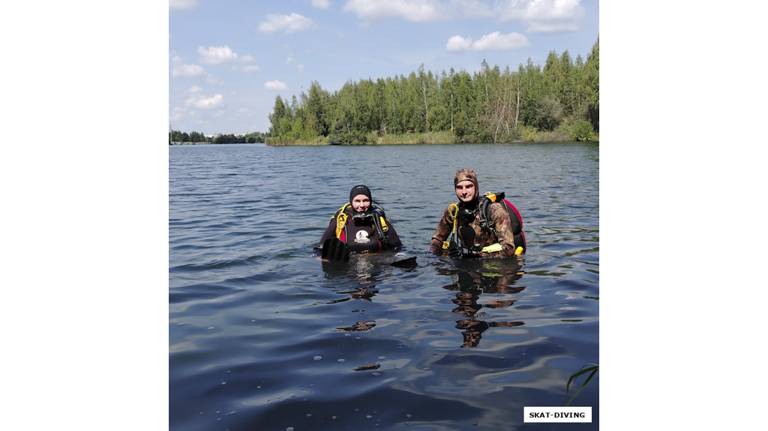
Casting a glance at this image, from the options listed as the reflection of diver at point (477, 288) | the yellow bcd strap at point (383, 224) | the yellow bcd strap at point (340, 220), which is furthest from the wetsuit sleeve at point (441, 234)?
the yellow bcd strap at point (340, 220)

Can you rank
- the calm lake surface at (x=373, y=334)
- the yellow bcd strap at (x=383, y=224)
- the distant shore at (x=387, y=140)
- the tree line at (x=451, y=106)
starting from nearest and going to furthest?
the calm lake surface at (x=373, y=334) → the yellow bcd strap at (x=383, y=224) → the tree line at (x=451, y=106) → the distant shore at (x=387, y=140)

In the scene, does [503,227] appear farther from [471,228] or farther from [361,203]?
[361,203]

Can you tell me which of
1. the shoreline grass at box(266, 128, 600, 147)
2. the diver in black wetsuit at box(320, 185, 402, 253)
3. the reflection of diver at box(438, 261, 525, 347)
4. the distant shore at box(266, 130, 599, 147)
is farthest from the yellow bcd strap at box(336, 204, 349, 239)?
the distant shore at box(266, 130, 599, 147)

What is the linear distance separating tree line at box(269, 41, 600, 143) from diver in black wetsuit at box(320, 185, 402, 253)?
51.3m

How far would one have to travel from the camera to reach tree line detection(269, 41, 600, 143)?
64750 millimetres

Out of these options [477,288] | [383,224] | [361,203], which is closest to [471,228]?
[383,224]

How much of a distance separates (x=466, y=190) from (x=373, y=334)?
358cm

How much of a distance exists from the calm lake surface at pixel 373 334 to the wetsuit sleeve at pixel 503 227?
28 centimetres

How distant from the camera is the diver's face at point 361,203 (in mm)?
9289

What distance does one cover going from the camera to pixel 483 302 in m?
6.75

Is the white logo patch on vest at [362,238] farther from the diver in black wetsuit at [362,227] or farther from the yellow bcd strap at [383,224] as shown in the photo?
the yellow bcd strap at [383,224]
